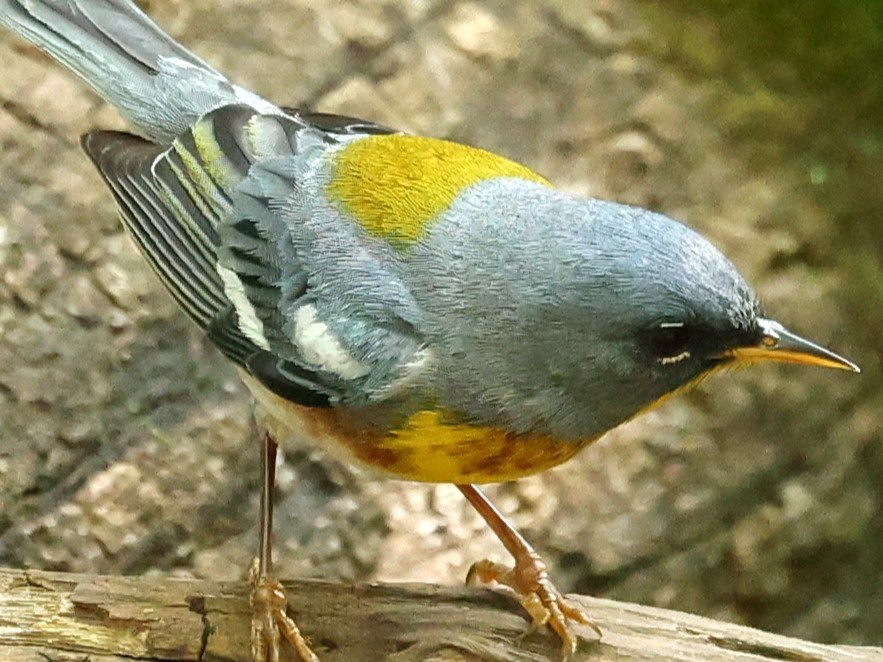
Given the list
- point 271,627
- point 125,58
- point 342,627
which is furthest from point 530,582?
point 125,58

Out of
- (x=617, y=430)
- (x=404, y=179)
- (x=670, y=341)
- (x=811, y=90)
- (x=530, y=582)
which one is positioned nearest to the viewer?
(x=670, y=341)

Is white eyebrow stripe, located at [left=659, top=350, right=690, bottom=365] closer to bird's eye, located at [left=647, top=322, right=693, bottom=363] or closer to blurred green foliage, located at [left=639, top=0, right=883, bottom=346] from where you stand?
bird's eye, located at [left=647, top=322, right=693, bottom=363]

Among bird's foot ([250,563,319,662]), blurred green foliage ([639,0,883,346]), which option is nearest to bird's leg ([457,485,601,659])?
bird's foot ([250,563,319,662])

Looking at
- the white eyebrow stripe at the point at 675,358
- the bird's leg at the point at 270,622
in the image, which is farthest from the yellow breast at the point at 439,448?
the bird's leg at the point at 270,622

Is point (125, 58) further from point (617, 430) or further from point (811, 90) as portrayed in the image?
point (811, 90)

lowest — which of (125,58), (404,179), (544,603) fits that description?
(544,603)

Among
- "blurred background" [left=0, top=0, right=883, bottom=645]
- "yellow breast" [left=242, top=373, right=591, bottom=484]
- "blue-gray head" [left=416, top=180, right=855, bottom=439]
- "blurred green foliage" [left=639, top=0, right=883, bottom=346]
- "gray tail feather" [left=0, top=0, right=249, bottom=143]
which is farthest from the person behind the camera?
"blurred green foliage" [left=639, top=0, right=883, bottom=346]

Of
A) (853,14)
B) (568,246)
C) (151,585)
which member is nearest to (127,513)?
(151,585)
